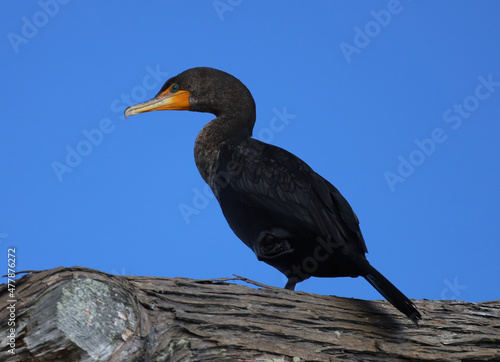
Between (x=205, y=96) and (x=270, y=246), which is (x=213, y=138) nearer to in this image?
(x=205, y=96)

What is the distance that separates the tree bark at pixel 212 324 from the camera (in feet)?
6.79

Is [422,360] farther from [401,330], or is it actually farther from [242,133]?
[242,133]

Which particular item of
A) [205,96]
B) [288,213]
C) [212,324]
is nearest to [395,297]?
[288,213]

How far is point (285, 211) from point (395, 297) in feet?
2.14

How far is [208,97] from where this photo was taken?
3713 mm

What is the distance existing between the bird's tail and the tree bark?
0.10 m

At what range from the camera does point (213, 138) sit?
3.53m

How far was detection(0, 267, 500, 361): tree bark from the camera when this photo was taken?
207 centimetres

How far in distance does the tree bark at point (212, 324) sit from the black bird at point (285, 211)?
26 centimetres

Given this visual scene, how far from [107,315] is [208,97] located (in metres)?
1.81

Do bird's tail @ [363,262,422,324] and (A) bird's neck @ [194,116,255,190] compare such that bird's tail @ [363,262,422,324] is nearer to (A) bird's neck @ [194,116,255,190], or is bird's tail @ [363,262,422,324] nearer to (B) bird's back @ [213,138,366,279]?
(B) bird's back @ [213,138,366,279]

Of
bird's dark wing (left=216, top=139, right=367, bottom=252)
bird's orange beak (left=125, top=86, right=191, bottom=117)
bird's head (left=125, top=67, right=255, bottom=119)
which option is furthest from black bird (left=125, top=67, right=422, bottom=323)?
bird's orange beak (left=125, top=86, right=191, bottom=117)

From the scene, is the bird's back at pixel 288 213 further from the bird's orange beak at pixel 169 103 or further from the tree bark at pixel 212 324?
the bird's orange beak at pixel 169 103

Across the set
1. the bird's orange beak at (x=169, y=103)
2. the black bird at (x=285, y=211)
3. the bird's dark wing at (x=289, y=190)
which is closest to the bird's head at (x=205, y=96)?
the bird's orange beak at (x=169, y=103)
